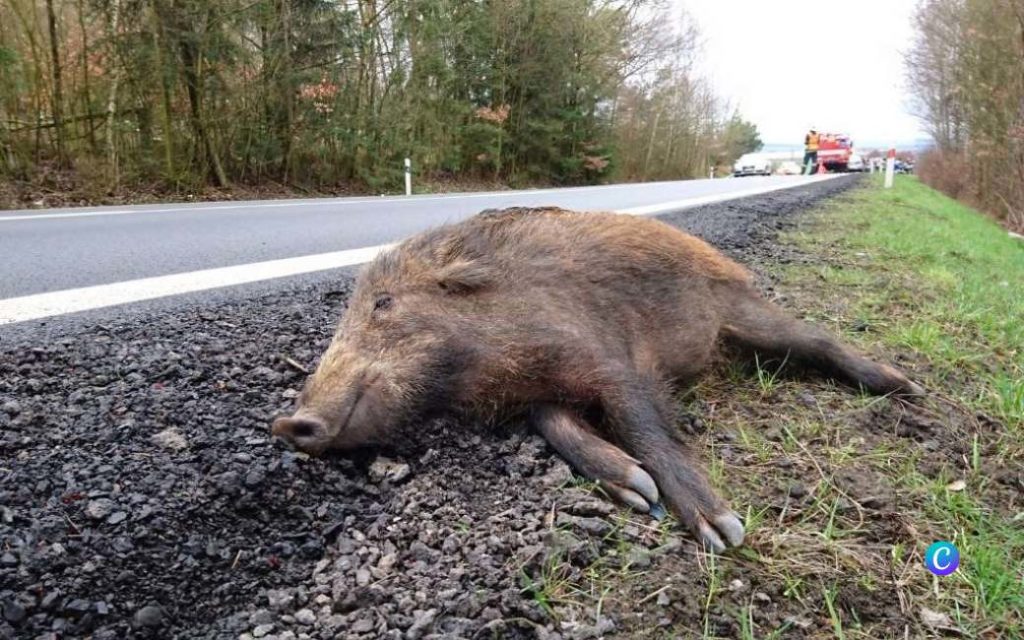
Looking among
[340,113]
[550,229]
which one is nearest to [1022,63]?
[340,113]

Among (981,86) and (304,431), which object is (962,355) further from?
(981,86)

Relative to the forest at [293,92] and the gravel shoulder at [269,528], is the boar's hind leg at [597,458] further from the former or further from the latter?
the forest at [293,92]

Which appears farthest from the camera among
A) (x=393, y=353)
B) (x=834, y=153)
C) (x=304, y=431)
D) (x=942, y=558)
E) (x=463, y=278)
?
(x=834, y=153)

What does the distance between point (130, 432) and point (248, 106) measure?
53.8 ft

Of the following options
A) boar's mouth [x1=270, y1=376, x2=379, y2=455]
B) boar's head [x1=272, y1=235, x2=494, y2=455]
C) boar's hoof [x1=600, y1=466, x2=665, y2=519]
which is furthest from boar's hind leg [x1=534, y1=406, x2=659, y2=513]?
boar's mouth [x1=270, y1=376, x2=379, y2=455]

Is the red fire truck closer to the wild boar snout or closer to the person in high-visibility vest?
the person in high-visibility vest

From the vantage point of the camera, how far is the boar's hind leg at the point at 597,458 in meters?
2.29

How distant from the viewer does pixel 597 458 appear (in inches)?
94.2

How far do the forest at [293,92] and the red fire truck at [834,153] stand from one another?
15512mm

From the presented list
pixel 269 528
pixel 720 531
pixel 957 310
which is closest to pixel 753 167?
pixel 957 310

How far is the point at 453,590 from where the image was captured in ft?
6.03

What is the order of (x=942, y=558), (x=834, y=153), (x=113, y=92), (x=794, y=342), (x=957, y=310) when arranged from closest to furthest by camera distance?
(x=942, y=558), (x=794, y=342), (x=957, y=310), (x=113, y=92), (x=834, y=153)

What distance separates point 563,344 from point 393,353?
0.58 meters

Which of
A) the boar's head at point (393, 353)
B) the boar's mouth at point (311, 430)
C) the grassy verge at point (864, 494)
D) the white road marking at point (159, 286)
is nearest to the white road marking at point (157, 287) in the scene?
the white road marking at point (159, 286)
